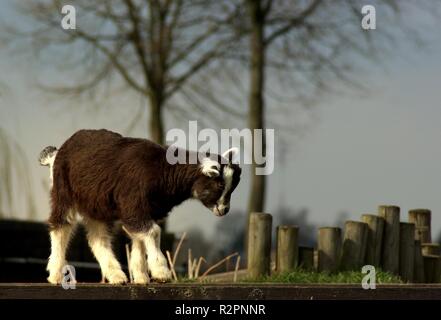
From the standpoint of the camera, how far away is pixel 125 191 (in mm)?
6449

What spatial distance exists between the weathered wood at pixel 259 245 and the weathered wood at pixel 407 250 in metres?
1.84

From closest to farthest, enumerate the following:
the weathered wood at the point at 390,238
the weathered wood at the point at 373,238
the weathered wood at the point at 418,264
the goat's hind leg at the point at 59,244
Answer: the goat's hind leg at the point at 59,244, the weathered wood at the point at 373,238, the weathered wood at the point at 390,238, the weathered wood at the point at 418,264

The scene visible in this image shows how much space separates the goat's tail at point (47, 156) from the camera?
7131 mm

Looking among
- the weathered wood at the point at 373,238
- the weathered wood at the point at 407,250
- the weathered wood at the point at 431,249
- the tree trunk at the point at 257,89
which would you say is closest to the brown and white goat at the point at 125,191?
the weathered wood at the point at 373,238

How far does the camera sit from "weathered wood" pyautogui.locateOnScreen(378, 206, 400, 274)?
10.5 m

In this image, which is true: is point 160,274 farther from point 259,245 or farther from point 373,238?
point 373,238

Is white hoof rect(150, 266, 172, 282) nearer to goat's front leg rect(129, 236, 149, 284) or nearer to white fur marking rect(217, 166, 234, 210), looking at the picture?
goat's front leg rect(129, 236, 149, 284)

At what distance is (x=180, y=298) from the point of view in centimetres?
650

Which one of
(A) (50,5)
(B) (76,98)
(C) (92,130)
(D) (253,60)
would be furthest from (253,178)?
(C) (92,130)

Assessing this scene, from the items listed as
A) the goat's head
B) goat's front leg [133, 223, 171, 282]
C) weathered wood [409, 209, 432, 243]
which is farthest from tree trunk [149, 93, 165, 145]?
goat's front leg [133, 223, 171, 282]

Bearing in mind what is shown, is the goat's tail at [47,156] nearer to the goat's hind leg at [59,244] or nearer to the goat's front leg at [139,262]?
the goat's hind leg at [59,244]

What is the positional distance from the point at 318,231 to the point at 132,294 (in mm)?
4062

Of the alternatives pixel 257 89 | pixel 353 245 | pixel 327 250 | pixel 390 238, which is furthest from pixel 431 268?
pixel 257 89
